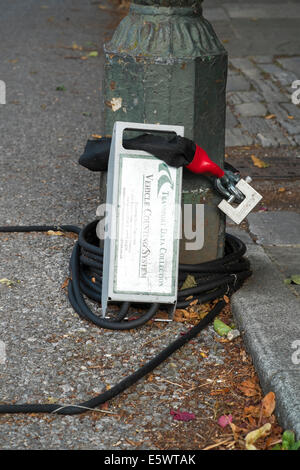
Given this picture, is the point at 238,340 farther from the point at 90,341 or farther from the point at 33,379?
the point at 33,379

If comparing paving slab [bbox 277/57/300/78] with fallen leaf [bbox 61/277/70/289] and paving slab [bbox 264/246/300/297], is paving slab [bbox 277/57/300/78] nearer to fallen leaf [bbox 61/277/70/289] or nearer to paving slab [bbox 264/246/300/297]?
paving slab [bbox 264/246/300/297]

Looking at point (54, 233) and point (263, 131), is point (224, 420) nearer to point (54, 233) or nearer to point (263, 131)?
point (54, 233)

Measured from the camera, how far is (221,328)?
10.4 feet

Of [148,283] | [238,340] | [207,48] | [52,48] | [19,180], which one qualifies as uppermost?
[207,48]

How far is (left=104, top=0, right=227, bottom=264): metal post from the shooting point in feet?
10.1

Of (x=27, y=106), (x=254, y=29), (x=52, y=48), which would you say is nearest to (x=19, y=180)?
(x=27, y=106)

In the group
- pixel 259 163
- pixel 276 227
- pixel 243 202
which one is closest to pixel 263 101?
pixel 259 163

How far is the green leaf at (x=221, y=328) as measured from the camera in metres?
3.14

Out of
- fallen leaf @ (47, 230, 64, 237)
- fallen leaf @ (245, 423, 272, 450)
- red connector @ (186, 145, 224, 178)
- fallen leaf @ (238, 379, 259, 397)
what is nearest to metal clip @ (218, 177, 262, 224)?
red connector @ (186, 145, 224, 178)

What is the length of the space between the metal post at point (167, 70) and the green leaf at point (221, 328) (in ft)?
2.08

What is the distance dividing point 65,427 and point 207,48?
162cm

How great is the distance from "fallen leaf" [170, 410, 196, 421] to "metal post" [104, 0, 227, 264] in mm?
1066

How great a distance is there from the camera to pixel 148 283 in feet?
10.1

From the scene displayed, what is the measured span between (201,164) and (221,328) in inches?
27.1
